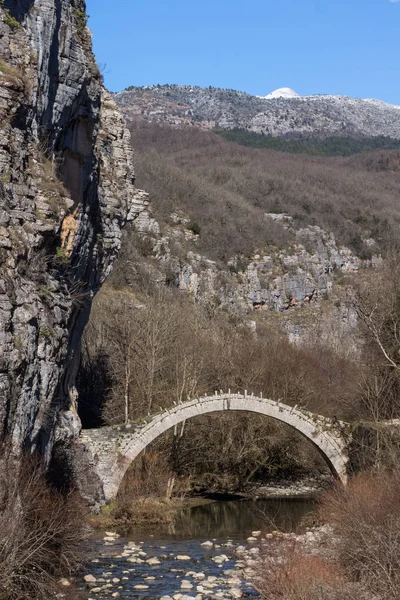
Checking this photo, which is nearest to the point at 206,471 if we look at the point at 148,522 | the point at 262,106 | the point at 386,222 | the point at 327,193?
the point at 148,522

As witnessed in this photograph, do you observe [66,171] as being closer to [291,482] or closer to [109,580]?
[109,580]

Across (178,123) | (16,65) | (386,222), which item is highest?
(178,123)

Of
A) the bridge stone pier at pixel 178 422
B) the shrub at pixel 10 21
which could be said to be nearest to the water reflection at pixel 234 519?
the bridge stone pier at pixel 178 422

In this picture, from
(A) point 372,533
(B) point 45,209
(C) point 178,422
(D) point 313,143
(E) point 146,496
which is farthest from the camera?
(D) point 313,143

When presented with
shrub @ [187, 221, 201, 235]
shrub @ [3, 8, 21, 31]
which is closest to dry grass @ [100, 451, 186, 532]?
shrub @ [3, 8, 21, 31]

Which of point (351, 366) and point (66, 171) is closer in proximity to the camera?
point (66, 171)

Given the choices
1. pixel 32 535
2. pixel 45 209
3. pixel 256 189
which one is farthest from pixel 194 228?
pixel 32 535

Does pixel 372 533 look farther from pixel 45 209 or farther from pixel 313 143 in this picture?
pixel 313 143
